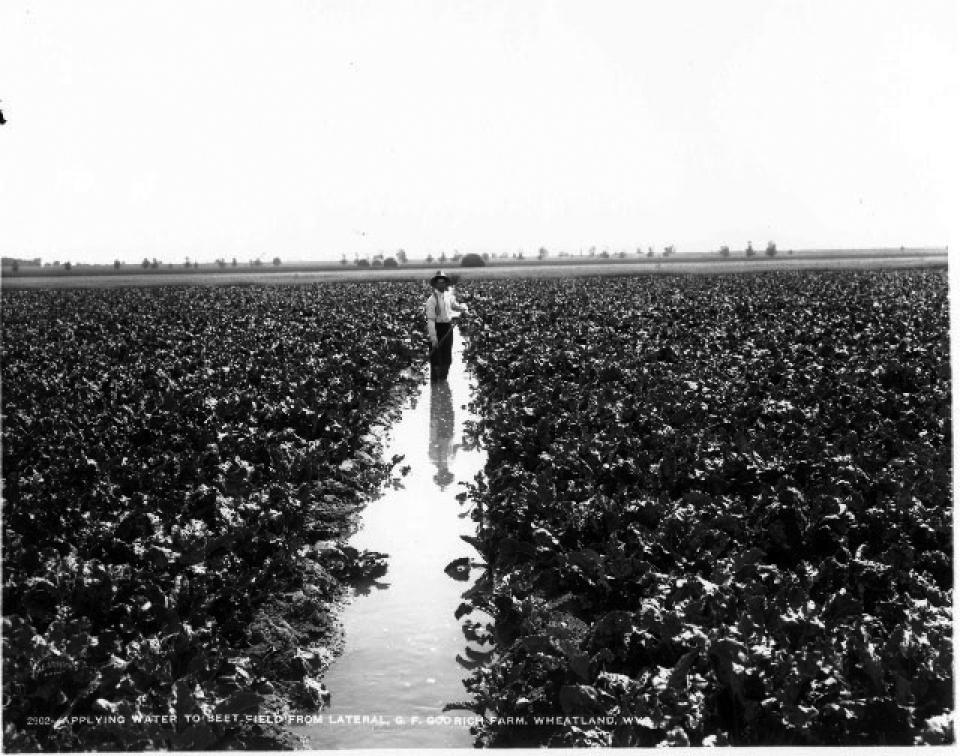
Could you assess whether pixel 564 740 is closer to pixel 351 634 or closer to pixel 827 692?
pixel 827 692

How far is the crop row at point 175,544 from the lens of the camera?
4.48m

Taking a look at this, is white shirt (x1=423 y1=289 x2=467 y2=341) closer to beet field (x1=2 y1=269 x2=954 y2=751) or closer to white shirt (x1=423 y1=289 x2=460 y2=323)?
white shirt (x1=423 y1=289 x2=460 y2=323)

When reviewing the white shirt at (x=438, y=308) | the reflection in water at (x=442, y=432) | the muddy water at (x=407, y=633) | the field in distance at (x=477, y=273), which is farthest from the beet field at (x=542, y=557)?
the field in distance at (x=477, y=273)

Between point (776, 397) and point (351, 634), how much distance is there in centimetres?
645

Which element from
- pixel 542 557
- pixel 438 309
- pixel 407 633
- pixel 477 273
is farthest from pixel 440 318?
pixel 477 273

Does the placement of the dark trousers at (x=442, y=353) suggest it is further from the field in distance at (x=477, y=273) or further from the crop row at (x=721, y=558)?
the field in distance at (x=477, y=273)

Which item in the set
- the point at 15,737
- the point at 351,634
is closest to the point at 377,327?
the point at 351,634

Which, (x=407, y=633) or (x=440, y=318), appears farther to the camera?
(x=440, y=318)

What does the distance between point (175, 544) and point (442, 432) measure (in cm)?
619

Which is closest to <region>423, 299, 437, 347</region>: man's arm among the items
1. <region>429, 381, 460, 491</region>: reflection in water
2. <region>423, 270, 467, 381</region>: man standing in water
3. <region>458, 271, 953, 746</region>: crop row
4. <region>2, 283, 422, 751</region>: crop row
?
<region>423, 270, 467, 381</region>: man standing in water

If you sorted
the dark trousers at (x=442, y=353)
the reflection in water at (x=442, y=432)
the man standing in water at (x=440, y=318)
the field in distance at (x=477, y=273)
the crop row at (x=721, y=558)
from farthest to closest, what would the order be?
the field in distance at (x=477, y=273) → the dark trousers at (x=442, y=353) → the man standing in water at (x=440, y=318) → the reflection in water at (x=442, y=432) → the crop row at (x=721, y=558)

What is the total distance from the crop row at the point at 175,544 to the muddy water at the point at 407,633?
207 millimetres

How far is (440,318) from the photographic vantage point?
47.9 feet

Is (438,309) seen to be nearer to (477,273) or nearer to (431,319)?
(431,319)
